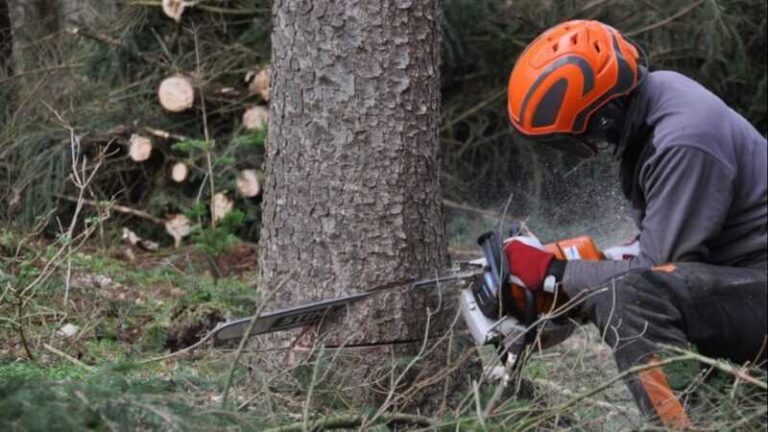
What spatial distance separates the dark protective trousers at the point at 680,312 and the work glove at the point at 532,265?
6.8 inches

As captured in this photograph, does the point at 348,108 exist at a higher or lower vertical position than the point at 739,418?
higher

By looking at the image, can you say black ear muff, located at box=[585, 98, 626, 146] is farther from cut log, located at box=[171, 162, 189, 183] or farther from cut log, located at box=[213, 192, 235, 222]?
cut log, located at box=[171, 162, 189, 183]

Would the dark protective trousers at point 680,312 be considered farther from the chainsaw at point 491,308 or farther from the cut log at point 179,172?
the cut log at point 179,172

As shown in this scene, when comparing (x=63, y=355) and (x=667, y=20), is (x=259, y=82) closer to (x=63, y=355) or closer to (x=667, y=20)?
(x=667, y=20)

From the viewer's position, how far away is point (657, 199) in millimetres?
3625

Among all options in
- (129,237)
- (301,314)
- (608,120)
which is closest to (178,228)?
(129,237)

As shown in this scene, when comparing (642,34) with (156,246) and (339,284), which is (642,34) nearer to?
(156,246)

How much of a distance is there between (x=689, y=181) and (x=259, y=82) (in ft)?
14.9

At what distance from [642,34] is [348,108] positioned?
5.28 m

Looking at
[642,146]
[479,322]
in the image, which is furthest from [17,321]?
[642,146]

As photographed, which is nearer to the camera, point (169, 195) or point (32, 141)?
point (32, 141)

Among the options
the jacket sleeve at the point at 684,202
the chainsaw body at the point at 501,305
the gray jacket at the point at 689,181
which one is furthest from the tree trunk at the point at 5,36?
the jacket sleeve at the point at 684,202

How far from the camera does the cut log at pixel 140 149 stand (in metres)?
7.54

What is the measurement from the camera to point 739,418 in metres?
3.08
